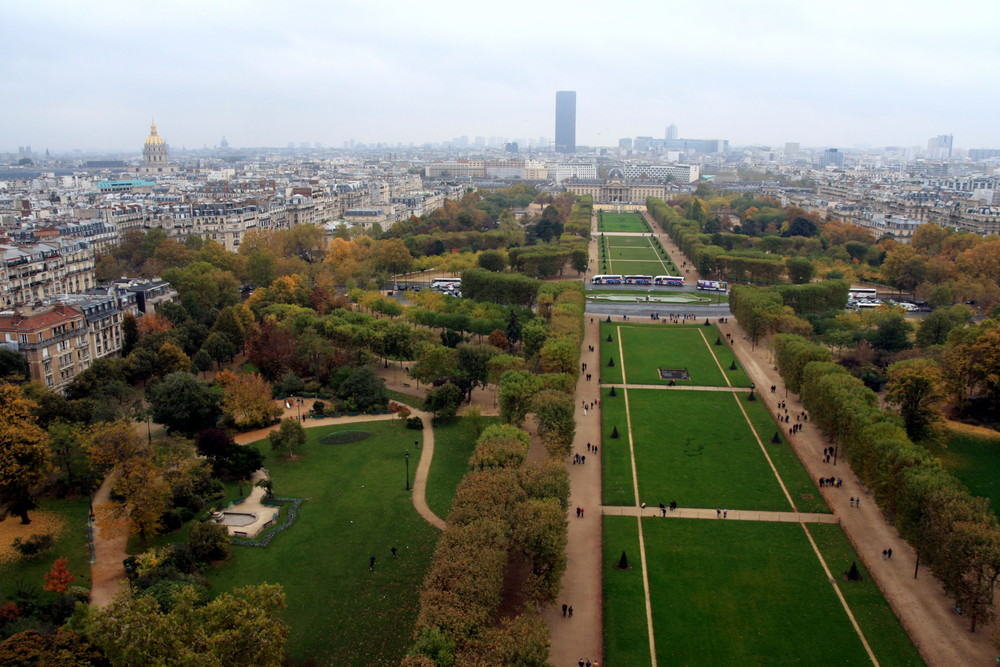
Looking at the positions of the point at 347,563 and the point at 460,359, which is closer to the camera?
the point at 347,563

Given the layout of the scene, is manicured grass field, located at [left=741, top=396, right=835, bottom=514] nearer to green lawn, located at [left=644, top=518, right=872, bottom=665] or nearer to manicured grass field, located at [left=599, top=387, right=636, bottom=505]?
green lawn, located at [left=644, top=518, right=872, bottom=665]

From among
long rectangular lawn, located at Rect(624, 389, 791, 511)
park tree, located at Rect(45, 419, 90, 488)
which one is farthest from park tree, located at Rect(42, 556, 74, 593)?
long rectangular lawn, located at Rect(624, 389, 791, 511)

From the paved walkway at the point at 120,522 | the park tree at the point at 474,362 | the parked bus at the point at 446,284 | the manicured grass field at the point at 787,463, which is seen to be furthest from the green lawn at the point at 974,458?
the parked bus at the point at 446,284

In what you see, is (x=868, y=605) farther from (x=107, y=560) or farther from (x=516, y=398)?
(x=107, y=560)

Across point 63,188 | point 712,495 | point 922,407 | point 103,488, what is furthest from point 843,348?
point 63,188

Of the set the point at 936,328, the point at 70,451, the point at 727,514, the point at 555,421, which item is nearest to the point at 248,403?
the point at 70,451

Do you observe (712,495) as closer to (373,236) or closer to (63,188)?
(373,236)
